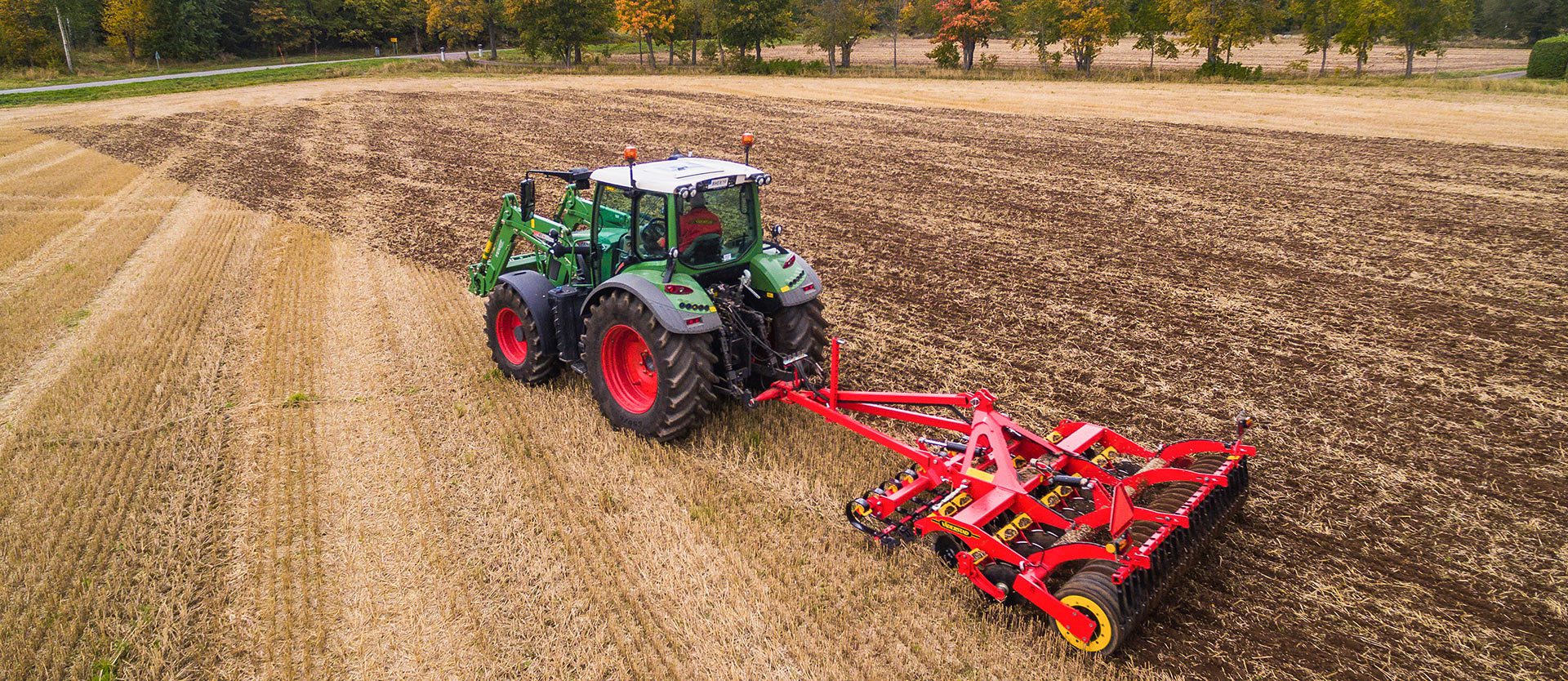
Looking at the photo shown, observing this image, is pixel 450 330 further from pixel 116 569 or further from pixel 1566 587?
pixel 1566 587

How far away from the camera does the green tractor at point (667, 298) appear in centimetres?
646

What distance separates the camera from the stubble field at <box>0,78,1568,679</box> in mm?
4949

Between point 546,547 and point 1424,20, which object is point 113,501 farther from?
point 1424,20

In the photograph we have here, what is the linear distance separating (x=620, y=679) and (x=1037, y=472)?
9.28 ft

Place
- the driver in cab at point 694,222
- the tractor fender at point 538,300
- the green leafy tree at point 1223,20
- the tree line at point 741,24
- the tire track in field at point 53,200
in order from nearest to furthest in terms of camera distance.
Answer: the driver in cab at point 694,222, the tractor fender at point 538,300, the tire track in field at point 53,200, the tree line at point 741,24, the green leafy tree at point 1223,20

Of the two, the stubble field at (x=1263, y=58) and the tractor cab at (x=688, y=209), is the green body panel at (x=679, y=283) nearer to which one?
the tractor cab at (x=688, y=209)

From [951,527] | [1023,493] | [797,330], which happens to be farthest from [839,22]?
[951,527]

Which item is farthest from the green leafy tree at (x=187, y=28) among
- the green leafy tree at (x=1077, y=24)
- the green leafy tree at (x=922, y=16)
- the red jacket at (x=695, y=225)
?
the red jacket at (x=695, y=225)

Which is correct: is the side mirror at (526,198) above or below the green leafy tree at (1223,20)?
below

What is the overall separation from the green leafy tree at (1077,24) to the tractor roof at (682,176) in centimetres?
4278

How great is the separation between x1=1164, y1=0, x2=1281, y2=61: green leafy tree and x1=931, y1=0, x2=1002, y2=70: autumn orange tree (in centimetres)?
981

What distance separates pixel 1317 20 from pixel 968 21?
56.6ft

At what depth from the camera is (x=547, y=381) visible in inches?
323

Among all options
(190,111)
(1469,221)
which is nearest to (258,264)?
(1469,221)
